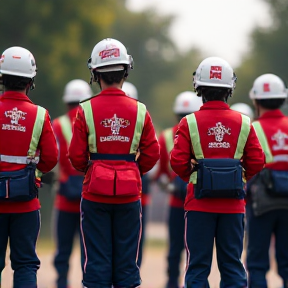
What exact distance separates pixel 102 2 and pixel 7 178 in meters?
28.7

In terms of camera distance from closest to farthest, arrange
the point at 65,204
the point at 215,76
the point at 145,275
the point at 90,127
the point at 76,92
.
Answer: the point at 90,127 → the point at 215,76 → the point at 65,204 → the point at 76,92 → the point at 145,275

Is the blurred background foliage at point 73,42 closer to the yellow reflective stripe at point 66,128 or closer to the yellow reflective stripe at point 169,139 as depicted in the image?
the yellow reflective stripe at point 66,128

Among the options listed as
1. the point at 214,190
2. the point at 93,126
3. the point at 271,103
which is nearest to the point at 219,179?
the point at 214,190

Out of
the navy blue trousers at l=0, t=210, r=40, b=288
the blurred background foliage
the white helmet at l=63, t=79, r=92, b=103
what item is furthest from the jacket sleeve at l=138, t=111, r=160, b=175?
the blurred background foliage

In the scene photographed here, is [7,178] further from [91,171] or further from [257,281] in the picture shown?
[257,281]

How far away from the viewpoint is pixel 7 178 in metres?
9.14

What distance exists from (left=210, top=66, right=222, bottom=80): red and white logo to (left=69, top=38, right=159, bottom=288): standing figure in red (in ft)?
2.44

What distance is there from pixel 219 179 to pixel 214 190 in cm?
11

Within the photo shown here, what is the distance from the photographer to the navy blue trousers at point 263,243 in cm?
1090

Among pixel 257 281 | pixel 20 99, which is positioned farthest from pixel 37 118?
pixel 257 281

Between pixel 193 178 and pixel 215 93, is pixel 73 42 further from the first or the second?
pixel 193 178

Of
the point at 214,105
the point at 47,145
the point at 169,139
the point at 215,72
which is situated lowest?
the point at 47,145

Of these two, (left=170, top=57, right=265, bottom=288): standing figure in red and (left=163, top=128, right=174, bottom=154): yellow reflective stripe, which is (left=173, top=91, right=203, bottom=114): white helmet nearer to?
(left=163, top=128, right=174, bottom=154): yellow reflective stripe

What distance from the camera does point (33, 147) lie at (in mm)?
9281
